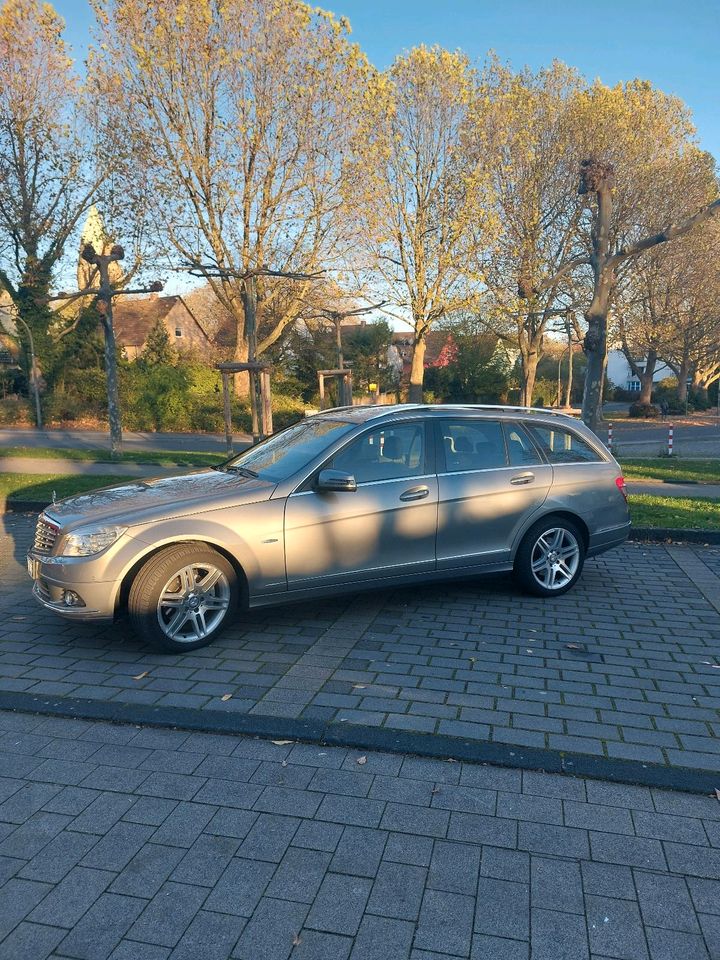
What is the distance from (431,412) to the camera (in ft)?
18.9

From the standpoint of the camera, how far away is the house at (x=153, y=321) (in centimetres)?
4709

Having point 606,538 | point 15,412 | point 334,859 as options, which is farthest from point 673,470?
point 15,412

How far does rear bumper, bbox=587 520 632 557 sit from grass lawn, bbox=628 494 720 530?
2.33m

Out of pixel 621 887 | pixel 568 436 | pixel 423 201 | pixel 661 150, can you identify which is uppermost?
pixel 661 150

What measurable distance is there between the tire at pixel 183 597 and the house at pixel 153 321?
145ft

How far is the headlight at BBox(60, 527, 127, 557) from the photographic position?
4.56m

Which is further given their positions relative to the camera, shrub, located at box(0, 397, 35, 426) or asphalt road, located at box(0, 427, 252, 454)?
shrub, located at box(0, 397, 35, 426)

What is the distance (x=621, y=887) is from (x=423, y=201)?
2602 centimetres

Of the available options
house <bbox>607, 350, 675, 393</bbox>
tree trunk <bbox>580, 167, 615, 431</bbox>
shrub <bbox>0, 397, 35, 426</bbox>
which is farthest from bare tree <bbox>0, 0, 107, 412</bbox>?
house <bbox>607, 350, 675, 393</bbox>

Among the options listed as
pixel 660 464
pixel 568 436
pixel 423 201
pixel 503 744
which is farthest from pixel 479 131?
pixel 503 744

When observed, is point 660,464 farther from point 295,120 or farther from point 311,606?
point 295,120

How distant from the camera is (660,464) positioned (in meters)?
16.8

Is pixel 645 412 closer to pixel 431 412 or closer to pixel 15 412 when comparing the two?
pixel 15 412

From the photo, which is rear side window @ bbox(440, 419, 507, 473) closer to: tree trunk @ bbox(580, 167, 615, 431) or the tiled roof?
tree trunk @ bbox(580, 167, 615, 431)
